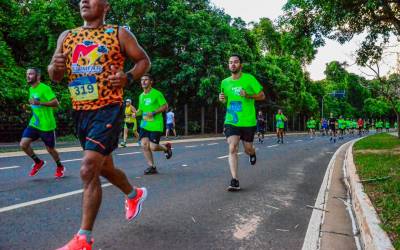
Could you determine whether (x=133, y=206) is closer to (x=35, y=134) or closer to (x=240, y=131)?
(x=240, y=131)

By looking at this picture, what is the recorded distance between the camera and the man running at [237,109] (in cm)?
664

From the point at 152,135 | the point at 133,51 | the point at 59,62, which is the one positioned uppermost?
the point at 133,51

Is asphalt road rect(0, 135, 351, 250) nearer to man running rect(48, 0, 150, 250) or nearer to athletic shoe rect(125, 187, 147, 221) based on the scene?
athletic shoe rect(125, 187, 147, 221)

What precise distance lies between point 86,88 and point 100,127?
334mm

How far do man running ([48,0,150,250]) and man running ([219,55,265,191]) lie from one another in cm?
330

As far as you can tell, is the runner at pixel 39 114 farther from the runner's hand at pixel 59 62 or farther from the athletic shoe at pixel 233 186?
the runner's hand at pixel 59 62

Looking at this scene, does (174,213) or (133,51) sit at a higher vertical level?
(133,51)

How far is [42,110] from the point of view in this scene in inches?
299

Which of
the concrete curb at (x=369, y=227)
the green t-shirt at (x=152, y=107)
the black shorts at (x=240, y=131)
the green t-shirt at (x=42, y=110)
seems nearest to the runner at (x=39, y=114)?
the green t-shirt at (x=42, y=110)

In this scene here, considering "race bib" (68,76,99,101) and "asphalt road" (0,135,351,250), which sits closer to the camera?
"race bib" (68,76,99,101)

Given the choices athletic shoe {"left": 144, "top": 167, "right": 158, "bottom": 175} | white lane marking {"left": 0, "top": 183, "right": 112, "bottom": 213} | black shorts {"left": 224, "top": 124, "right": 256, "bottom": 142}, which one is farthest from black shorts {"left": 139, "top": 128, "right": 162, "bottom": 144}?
white lane marking {"left": 0, "top": 183, "right": 112, "bottom": 213}

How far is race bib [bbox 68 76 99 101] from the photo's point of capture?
340 cm

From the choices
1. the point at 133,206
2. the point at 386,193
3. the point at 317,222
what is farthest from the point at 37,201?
the point at 386,193

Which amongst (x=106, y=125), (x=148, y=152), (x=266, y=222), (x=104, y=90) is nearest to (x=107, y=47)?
(x=104, y=90)
